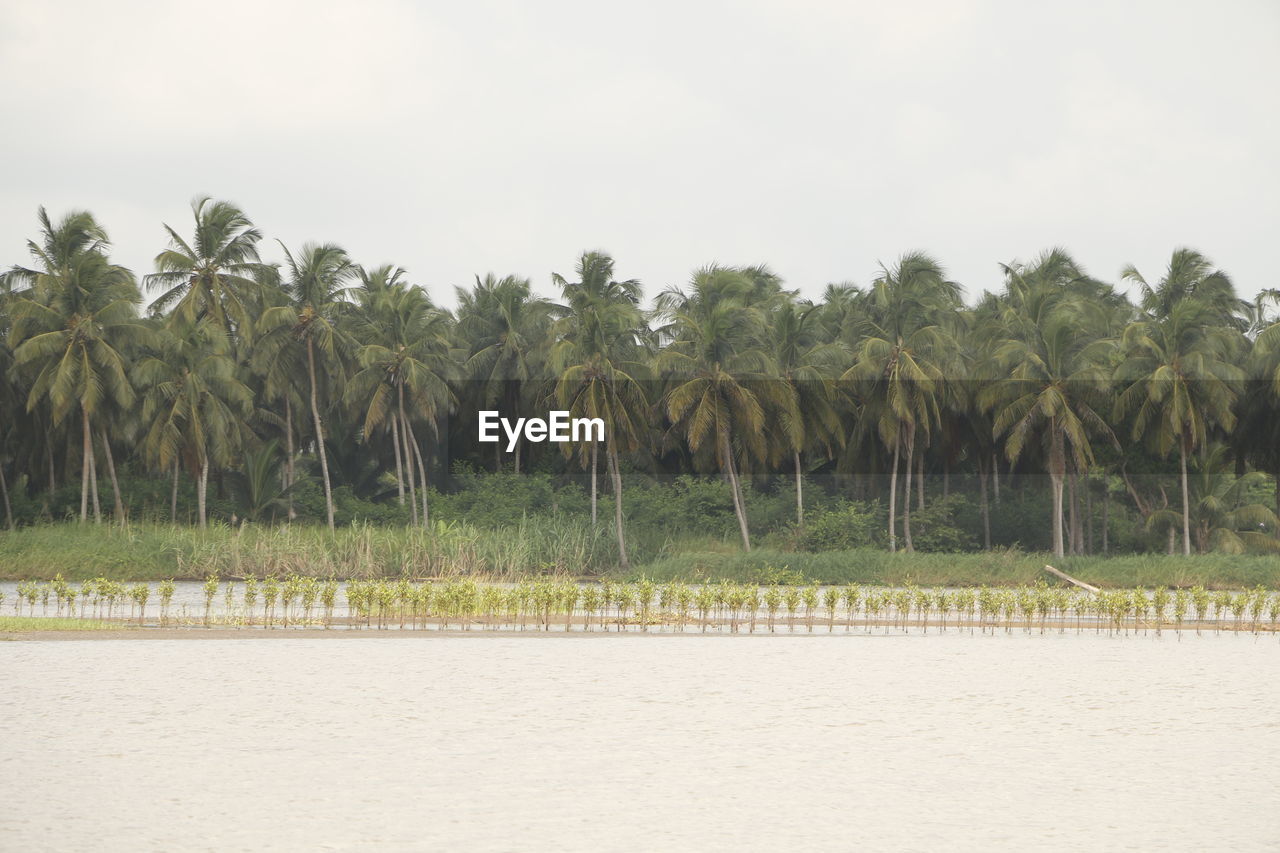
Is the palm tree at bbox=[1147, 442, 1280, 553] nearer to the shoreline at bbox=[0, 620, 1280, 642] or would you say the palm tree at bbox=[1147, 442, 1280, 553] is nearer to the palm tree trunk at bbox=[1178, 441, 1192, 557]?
the palm tree trunk at bbox=[1178, 441, 1192, 557]

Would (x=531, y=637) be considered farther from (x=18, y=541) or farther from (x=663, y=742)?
(x=18, y=541)

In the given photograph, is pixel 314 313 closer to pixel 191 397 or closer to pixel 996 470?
pixel 191 397

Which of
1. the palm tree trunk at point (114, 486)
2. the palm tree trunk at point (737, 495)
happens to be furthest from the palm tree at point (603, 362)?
the palm tree trunk at point (114, 486)

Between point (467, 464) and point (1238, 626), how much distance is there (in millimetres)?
42066

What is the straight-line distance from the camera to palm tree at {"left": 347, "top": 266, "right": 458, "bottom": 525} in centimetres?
5088

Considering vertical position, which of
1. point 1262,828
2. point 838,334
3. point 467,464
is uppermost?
point 838,334

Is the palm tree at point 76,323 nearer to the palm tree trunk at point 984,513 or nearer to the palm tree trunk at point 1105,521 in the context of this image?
the palm tree trunk at point 984,513

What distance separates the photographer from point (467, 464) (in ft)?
204

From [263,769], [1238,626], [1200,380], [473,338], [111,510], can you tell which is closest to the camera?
[263,769]

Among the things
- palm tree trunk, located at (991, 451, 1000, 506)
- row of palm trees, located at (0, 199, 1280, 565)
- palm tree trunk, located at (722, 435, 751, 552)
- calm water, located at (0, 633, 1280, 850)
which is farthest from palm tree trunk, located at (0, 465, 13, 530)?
palm tree trunk, located at (991, 451, 1000, 506)

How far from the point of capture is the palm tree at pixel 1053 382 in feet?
148

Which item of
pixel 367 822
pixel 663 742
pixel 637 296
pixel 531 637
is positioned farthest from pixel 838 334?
pixel 367 822

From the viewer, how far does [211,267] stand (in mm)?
51000

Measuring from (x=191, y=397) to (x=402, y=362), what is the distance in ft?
25.8
